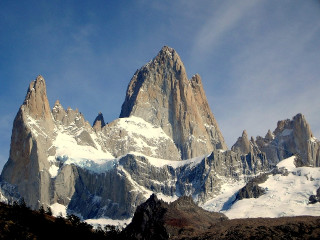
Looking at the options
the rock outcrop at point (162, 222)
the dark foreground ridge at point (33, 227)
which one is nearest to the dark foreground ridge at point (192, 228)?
the rock outcrop at point (162, 222)

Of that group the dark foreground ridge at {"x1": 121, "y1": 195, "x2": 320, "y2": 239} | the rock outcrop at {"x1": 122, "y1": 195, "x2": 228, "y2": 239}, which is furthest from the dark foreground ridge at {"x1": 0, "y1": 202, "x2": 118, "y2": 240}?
the rock outcrop at {"x1": 122, "y1": 195, "x2": 228, "y2": 239}

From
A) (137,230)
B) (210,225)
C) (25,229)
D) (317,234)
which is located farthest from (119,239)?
(210,225)

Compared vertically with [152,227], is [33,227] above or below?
below

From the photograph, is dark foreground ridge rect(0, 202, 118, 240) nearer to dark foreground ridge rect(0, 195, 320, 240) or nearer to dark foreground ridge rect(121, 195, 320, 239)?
dark foreground ridge rect(0, 195, 320, 240)

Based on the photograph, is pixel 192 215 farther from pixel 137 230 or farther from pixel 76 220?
pixel 76 220

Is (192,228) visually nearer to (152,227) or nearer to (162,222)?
(162,222)

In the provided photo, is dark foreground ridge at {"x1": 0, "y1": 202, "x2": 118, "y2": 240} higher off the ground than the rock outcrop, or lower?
lower

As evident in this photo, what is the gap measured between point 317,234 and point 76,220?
73398mm

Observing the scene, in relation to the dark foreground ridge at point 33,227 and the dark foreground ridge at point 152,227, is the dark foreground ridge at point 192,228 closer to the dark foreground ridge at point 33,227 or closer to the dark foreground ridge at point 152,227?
the dark foreground ridge at point 152,227

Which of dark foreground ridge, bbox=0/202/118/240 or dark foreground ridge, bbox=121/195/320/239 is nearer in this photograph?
dark foreground ridge, bbox=0/202/118/240

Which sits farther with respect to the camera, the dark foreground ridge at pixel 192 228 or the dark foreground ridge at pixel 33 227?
the dark foreground ridge at pixel 192 228

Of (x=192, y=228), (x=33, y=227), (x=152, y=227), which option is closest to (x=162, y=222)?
(x=192, y=228)

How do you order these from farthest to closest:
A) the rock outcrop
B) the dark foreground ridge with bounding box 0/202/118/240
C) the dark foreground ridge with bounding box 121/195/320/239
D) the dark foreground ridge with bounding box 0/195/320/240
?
1. the rock outcrop
2. the dark foreground ridge with bounding box 121/195/320/239
3. the dark foreground ridge with bounding box 0/195/320/240
4. the dark foreground ridge with bounding box 0/202/118/240

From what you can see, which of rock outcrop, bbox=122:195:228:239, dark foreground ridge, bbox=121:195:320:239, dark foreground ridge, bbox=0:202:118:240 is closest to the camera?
dark foreground ridge, bbox=0:202:118:240
